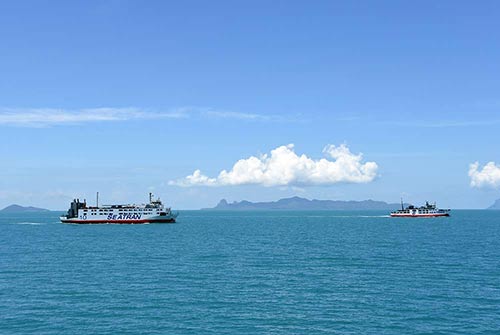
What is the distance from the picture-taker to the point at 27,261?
296 ft

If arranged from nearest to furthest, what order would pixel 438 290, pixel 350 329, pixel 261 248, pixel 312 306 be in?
pixel 350 329 → pixel 312 306 → pixel 438 290 → pixel 261 248

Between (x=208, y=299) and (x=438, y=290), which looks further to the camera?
(x=438, y=290)

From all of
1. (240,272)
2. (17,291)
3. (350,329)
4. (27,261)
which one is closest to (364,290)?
(350,329)

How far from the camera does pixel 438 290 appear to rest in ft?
198

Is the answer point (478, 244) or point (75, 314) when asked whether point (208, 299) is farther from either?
point (478, 244)

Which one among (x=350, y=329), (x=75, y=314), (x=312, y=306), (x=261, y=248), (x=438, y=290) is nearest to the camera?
(x=350, y=329)

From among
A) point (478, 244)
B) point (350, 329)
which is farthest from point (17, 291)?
point (478, 244)

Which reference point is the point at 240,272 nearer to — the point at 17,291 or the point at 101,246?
the point at 17,291

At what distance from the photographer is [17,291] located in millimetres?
60562

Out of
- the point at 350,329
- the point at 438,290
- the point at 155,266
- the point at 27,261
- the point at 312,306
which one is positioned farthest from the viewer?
the point at 27,261

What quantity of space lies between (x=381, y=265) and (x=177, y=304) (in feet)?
142

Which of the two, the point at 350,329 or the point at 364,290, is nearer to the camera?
the point at 350,329

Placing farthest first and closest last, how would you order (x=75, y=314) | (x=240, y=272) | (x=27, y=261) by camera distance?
(x=27, y=261)
(x=240, y=272)
(x=75, y=314)

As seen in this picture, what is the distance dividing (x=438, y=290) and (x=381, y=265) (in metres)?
22.5
